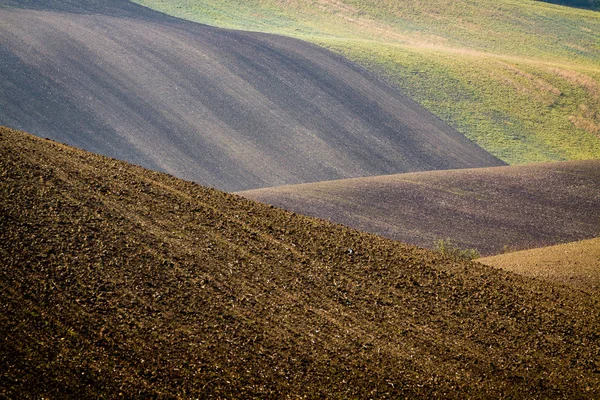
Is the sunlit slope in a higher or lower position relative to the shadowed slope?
higher

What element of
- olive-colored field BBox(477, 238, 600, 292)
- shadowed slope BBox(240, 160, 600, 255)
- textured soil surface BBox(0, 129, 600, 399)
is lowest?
shadowed slope BBox(240, 160, 600, 255)

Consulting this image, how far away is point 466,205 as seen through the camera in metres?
26.1

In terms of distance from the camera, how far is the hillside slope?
97.3ft

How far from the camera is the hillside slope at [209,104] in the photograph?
97.3 feet

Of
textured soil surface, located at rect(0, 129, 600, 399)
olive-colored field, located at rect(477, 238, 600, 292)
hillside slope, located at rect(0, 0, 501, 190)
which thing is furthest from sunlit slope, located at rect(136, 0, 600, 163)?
textured soil surface, located at rect(0, 129, 600, 399)

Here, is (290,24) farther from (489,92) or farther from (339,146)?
(339,146)

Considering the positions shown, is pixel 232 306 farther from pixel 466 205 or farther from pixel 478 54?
pixel 478 54

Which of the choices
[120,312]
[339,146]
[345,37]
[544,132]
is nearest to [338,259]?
[120,312]

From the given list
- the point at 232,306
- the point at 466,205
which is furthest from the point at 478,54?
the point at 232,306

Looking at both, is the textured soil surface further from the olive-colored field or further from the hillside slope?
the hillside slope

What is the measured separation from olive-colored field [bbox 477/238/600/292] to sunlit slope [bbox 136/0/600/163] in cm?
2314

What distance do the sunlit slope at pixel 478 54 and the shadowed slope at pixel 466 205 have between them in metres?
11.1

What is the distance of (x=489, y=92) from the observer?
1877 inches

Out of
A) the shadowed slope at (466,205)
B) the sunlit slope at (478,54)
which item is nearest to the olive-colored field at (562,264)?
the shadowed slope at (466,205)
